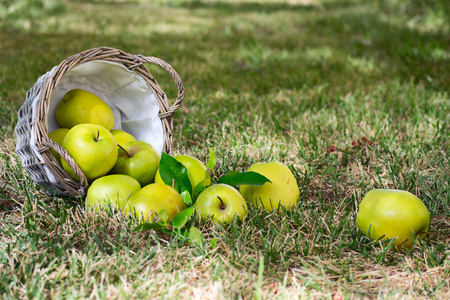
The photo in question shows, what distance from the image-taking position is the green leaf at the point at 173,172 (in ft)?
5.19

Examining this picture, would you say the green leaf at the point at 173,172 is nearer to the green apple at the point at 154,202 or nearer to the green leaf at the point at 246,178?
the green apple at the point at 154,202

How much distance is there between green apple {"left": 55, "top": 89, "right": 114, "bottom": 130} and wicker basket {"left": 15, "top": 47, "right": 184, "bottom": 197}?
74 mm

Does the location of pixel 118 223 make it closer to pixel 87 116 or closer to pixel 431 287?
pixel 87 116

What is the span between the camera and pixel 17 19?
572cm

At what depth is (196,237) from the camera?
1.40 m

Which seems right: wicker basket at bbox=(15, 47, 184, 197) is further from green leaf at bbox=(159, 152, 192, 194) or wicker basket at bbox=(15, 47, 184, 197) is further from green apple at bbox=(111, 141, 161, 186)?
green leaf at bbox=(159, 152, 192, 194)

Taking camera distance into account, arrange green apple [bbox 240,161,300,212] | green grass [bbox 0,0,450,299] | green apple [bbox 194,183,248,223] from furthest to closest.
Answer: green apple [bbox 240,161,300,212], green apple [bbox 194,183,248,223], green grass [bbox 0,0,450,299]

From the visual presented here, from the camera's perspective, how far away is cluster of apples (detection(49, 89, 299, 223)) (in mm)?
1523

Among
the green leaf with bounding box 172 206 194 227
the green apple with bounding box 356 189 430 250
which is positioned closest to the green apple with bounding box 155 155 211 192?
the green leaf with bounding box 172 206 194 227

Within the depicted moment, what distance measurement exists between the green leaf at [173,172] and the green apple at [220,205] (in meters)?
0.09

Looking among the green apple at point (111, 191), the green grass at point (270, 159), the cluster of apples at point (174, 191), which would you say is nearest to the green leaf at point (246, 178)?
the cluster of apples at point (174, 191)

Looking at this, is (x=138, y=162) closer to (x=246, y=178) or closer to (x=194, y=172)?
(x=194, y=172)

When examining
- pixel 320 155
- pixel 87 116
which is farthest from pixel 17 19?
pixel 320 155

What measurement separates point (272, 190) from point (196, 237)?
40 centimetres
